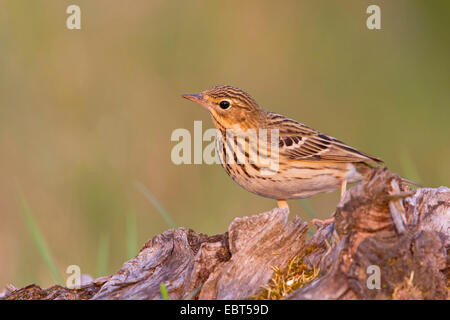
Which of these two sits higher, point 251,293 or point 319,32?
point 319,32

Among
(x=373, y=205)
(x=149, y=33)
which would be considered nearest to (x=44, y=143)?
(x=149, y=33)

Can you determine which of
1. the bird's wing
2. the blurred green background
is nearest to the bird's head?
the bird's wing

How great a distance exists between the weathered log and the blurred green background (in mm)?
2505

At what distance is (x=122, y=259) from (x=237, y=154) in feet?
8.75

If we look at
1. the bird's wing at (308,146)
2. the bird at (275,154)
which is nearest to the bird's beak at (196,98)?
the bird at (275,154)

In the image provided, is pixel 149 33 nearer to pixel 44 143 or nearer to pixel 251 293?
pixel 44 143

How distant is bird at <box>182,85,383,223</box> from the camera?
5906 millimetres

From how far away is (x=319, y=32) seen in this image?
1119 centimetres

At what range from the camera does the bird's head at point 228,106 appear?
6543 millimetres

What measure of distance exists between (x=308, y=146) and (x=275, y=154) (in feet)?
1.67

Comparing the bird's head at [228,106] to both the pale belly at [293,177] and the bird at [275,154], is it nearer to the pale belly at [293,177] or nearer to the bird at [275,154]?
the bird at [275,154]

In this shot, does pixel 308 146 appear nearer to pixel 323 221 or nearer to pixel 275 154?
pixel 275 154

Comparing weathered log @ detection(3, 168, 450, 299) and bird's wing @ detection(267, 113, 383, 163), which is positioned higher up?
bird's wing @ detection(267, 113, 383, 163)

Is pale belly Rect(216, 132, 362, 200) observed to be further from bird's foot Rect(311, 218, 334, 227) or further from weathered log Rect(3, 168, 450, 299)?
weathered log Rect(3, 168, 450, 299)
